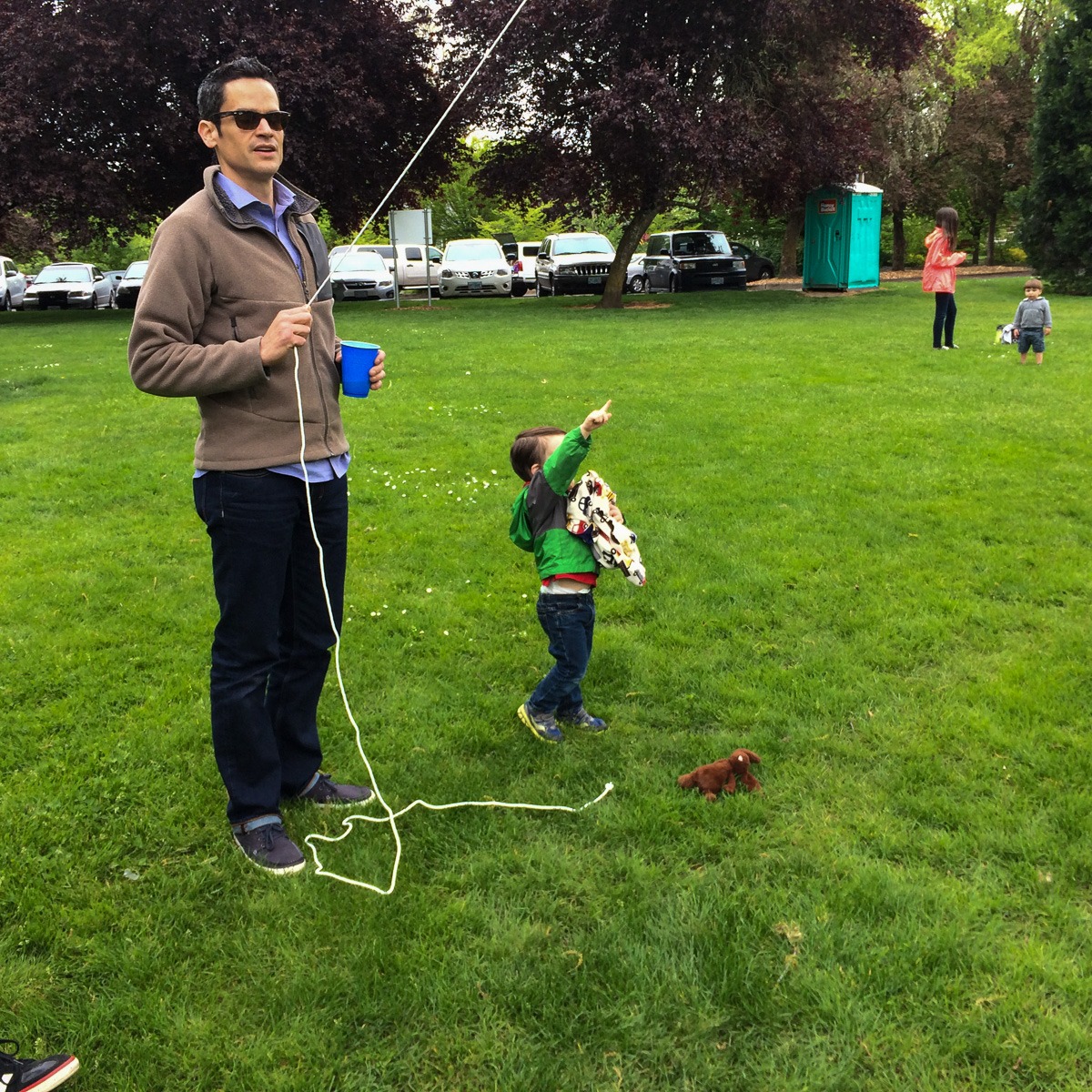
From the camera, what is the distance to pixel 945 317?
40.7 ft

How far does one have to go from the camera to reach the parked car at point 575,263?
25.7 meters

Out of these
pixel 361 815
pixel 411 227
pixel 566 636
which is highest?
pixel 411 227

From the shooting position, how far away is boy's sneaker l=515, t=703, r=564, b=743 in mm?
3793

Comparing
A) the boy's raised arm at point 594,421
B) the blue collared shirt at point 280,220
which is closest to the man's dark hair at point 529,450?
the boy's raised arm at point 594,421

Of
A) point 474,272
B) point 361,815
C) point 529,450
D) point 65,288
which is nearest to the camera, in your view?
point 361,815

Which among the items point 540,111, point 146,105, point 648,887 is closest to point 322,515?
point 648,887

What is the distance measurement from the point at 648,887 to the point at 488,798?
0.72 meters

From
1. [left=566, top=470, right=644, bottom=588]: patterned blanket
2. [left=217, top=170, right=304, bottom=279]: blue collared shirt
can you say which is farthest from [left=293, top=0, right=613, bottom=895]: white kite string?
[left=566, top=470, right=644, bottom=588]: patterned blanket

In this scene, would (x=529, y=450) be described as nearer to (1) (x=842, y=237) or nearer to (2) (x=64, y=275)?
(1) (x=842, y=237)

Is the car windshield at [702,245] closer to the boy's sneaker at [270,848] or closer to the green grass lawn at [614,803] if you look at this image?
the green grass lawn at [614,803]

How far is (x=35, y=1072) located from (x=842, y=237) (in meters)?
24.0

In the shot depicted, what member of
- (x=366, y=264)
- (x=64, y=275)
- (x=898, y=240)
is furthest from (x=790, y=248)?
(x=64, y=275)

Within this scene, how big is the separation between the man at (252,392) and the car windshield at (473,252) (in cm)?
2506

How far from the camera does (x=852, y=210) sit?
2250cm
